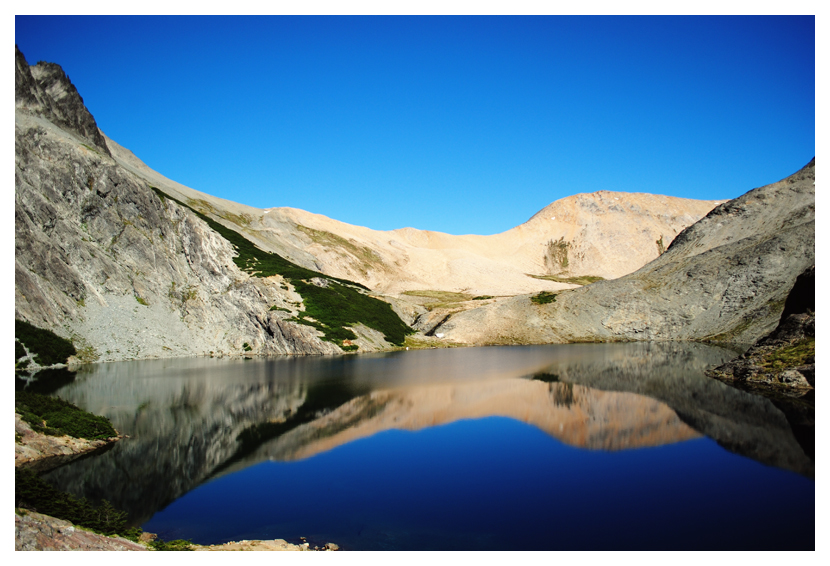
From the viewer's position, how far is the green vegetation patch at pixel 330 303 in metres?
86.2

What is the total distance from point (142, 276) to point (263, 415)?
170 ft

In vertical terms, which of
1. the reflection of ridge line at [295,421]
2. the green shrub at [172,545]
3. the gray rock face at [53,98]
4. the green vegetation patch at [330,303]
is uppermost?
the gray rock face at [53,98]

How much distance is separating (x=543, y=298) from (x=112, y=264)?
7567cm

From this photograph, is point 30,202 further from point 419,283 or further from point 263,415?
point 419,283

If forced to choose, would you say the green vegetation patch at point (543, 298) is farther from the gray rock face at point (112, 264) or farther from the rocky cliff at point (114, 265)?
the gray rock face at point (112, 264)

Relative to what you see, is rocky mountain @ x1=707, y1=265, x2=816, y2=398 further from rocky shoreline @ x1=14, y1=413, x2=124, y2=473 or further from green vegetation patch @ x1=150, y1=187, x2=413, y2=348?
green vegetation patch @ x1=150, y1=187, x2=413, y2=348

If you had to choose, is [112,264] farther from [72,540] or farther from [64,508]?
[72,540]

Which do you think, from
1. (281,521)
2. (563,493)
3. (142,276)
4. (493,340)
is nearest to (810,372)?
(563,493)

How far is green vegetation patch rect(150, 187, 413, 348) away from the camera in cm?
8622

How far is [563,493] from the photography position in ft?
67.0

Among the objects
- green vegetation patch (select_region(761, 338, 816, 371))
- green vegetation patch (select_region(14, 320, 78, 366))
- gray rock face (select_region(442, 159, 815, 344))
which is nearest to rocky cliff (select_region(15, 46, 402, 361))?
green vegetation patch (select_region(14, 320, 78, 366))

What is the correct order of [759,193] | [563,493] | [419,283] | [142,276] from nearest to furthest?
[563,493] → [142,276] → [759,193] → [419,283]

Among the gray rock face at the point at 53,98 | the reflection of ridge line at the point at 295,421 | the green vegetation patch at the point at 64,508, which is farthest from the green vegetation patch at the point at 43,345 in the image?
the gray rock face at the point at 53,98

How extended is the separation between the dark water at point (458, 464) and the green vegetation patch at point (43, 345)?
42.9ft
